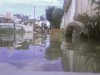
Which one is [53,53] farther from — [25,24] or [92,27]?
[25,24]

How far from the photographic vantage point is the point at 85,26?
4.38 metres

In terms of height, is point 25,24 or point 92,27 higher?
point 25,24

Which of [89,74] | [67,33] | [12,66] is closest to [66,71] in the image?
[89,74]

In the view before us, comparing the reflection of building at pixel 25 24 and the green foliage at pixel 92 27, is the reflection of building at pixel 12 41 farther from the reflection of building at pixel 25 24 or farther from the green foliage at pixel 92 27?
the reflection of building at pixel 25 24

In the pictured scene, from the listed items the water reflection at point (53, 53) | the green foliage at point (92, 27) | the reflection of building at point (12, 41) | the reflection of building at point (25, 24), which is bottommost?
the water reflection at point (53, 53)

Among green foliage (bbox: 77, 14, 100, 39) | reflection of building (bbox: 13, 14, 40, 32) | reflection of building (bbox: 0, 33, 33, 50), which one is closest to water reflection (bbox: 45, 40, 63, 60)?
reflection of building (bbox: 0, 33, 33, 50)

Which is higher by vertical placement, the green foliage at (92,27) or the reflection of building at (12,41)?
the green foliage at (92,27)

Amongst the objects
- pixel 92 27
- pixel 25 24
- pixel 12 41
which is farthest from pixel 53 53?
pixel 25 24

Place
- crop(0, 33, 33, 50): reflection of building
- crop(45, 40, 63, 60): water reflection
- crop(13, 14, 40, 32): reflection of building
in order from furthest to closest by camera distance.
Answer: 1. crop(13, 14, 40, 32): reflection of building
2. crop(0, 33, 33, 50): reflection of building
3. crop(45, 40, 63, 60): water reflection

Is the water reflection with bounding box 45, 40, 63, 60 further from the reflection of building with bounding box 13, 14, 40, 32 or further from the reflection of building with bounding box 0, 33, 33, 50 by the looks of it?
the reflection of building with bounding box 13, 14, 40, 32

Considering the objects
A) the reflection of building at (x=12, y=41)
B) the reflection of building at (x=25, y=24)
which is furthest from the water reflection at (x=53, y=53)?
the reflection of building at (x=25, y=24)

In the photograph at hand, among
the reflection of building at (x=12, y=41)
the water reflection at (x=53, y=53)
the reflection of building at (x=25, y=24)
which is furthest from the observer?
the reflection of building at (x=25, y=24)

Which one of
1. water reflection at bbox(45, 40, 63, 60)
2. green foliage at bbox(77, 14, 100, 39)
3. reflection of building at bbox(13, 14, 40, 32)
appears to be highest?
reflection of building at bbox(13, 14, 40, 32)

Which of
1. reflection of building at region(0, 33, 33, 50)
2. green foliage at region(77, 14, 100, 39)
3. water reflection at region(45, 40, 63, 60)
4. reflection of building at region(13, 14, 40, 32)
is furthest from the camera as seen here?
reflection of building at region(13, 14, 40, 32)
